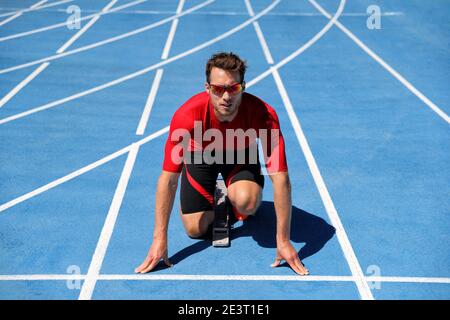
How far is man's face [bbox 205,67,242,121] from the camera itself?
388cm

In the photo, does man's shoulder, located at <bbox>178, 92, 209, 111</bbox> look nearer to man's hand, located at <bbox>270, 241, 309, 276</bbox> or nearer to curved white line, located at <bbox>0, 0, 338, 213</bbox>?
man's hand, located at <bbox>270, 241, 309, 276</bbox>

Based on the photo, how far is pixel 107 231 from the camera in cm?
473

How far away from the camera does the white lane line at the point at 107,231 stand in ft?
13.1

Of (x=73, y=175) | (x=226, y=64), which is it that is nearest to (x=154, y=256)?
(x=226, y=64)

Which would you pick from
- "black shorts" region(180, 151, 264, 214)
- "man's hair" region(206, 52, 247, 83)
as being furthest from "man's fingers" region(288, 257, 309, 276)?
"man's hair" region(206, 52, 247, 83)

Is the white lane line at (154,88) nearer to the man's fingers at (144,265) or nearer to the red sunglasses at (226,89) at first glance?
the man's fingers at (144,265)

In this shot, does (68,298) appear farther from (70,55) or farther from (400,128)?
(70,55)

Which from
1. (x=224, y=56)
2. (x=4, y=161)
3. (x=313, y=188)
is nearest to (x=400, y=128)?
(x=313, y=188)

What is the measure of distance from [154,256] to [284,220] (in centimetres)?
110

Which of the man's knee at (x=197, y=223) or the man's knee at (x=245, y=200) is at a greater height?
the man's knee at (x=245, y=200)

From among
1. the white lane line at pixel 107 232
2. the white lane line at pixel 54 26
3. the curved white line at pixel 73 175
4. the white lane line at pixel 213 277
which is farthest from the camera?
the white lane line at pixel 54 26

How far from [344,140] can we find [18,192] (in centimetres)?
399

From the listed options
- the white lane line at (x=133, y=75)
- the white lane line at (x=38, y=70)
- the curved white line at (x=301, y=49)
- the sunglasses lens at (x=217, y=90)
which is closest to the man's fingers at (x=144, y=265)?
the sunglasses lens at (x=217, y=90)
